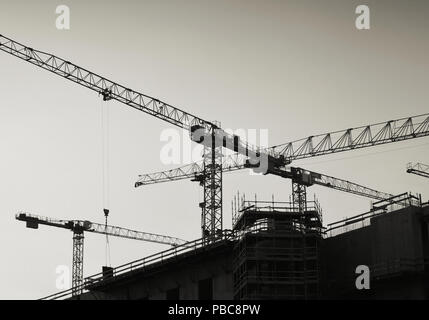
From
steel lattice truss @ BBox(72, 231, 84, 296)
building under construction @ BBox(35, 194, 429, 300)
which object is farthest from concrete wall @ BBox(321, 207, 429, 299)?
steel lattice truss @ BBox(72, 231, 84, 296)

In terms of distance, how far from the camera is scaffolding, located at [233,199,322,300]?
6669 centimetres

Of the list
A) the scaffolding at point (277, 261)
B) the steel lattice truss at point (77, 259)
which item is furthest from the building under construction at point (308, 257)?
the steel lattice truss at point (77, 259)

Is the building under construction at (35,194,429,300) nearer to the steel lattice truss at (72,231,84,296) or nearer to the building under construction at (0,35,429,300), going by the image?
the building under construction at (0,35,429,300)

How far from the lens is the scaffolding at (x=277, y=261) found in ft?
219

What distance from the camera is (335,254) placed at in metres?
70.0

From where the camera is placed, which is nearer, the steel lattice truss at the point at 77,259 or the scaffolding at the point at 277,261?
the scaffolding at the point at 277,261

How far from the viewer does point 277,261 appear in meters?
67.8

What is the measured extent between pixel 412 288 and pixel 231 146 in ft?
261

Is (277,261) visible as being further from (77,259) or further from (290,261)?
(77,259)

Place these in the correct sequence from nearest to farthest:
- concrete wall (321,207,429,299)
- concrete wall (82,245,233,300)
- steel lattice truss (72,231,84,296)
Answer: concrete wall (321,207,429,299), concrete wall (82,245,233,300), steel lattice truss (72,231,84,296)

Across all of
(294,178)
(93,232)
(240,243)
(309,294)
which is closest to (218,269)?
(240,243)

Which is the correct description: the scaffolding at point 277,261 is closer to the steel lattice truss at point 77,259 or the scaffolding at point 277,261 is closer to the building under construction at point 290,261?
the building under construction at point 290,261

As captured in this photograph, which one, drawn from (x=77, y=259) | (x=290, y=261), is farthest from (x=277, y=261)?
(x=77, y=259)
